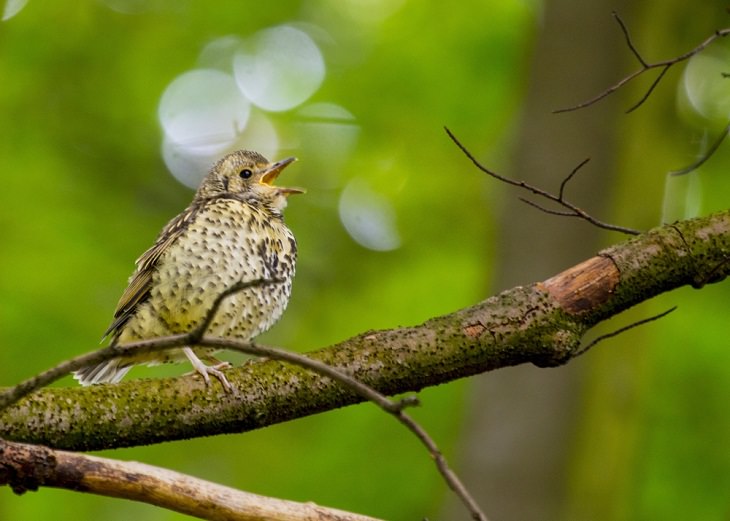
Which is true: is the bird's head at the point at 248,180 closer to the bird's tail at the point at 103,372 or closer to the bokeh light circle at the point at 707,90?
the bird's tail at the point at 103,372

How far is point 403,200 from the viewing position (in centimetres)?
845

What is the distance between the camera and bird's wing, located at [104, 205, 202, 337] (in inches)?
187

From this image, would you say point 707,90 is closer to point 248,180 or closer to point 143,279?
point 248,180

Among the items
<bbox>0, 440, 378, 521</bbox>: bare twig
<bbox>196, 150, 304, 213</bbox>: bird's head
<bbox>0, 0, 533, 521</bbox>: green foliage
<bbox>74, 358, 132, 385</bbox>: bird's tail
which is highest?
<bbox>0, 0, 533, 521</bbox>: green foliage

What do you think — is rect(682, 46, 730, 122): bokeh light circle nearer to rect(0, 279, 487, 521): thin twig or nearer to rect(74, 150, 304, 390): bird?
rect(74, 150, 304, 390): bird

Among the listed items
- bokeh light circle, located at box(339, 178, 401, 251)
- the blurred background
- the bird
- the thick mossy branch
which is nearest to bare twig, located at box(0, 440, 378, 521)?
the thick mossy branch

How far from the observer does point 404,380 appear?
138 inches

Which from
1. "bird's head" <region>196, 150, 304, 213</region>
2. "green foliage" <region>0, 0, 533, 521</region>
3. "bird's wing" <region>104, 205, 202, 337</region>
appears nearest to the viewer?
"bird's wing" <region>104, 205, 202, 337</region>

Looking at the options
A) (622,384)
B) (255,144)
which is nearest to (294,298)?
(255,144)

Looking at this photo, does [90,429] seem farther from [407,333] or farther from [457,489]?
[457,489]

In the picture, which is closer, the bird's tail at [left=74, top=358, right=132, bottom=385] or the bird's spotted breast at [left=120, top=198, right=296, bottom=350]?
the bird's spotted breast at [left=120, top=198, right=296, bottom=350]

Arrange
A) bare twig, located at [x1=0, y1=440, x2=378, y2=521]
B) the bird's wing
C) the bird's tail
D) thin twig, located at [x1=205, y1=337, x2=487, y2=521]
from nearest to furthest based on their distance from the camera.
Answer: thin twig, located at [x1=205, y1=337, x2=487, y2=521]
bare twig, located at [x1=0, y1=440, x2=378, y2=521]
the bird's wing
the bird's tail

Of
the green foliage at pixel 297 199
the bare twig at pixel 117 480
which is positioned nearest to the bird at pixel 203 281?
the bare twig at pixel 117 480

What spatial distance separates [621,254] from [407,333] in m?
0.74
